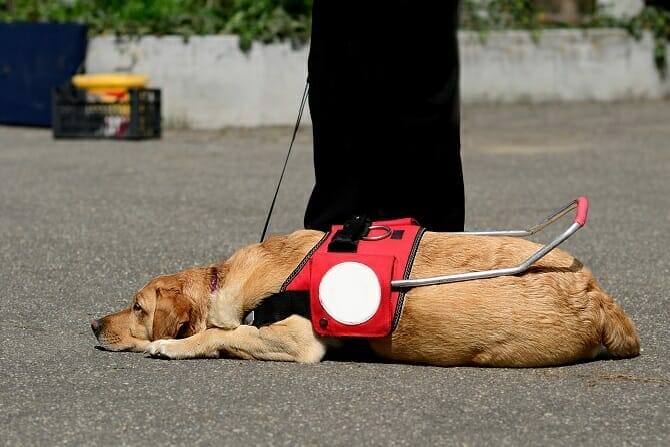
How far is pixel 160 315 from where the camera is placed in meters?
4.96

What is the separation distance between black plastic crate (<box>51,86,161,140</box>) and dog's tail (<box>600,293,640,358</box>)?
365 inches

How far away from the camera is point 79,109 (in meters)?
13.8

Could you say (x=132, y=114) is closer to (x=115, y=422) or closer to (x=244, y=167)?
(x=244, y=167)

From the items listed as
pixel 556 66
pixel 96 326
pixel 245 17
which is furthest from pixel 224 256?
pixel 556 66

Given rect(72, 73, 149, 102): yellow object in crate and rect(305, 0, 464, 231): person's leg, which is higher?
rect(305, 0, 464, 231): person's leg

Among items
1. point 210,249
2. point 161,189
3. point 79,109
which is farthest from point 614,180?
point 79,109

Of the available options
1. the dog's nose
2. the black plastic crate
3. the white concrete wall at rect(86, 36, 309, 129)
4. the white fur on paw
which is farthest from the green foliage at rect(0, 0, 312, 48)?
the white fur on paw

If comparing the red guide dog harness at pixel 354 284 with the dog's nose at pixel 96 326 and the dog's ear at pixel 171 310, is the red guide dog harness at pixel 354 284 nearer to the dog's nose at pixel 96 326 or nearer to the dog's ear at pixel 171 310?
the dog's ear at pixel 171 310

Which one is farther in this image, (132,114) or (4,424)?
(132,114)

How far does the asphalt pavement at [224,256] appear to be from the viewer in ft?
13.5

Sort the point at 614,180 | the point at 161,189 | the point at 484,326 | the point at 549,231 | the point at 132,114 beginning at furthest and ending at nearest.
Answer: the point at 132,114, the point at 614,180, the point at 161,189, the point at 549,231, the point at 484,326

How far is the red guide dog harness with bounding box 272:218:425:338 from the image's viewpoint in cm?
464

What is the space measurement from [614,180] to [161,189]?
373 cm

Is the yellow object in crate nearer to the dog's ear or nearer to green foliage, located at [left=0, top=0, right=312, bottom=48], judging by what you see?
green foliage, located at [left=0, top=0, right=312, bottom=48]
